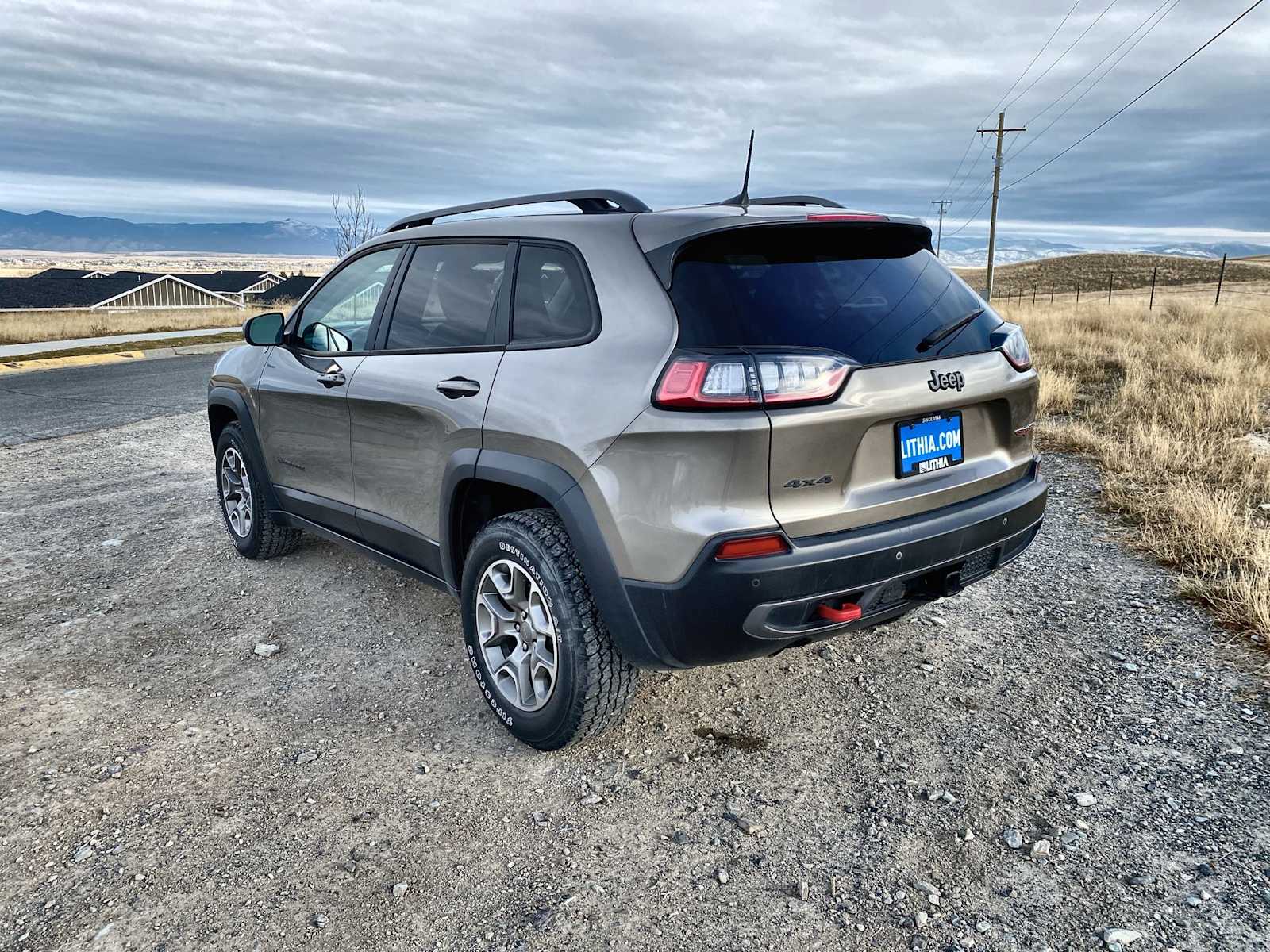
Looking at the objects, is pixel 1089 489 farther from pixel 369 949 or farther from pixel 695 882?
pixel 369 949

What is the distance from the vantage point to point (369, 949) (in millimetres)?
2238

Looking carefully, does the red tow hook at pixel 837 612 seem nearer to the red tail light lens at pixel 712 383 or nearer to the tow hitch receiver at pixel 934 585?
the tow hitch receiver at pixel 934 585

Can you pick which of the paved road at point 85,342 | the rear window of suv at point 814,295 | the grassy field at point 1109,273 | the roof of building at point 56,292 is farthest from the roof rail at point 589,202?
the roof of building at point 56,292

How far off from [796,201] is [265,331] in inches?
103

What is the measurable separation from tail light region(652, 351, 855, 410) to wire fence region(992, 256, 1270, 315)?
43.3m

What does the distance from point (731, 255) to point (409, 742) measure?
2030 mm

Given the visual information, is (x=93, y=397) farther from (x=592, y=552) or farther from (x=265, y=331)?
(x=592, y=552)

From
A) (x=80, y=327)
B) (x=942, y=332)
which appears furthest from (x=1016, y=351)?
(x=80, y=327)

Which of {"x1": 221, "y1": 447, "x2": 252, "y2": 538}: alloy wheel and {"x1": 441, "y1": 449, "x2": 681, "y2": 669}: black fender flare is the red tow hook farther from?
{"x1": 221, "y1": 447, "x2": 252, "y2": 538}: alloy wheel

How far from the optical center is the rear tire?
4.91m

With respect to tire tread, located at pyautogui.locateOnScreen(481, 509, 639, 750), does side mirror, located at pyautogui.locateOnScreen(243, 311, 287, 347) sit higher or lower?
higher

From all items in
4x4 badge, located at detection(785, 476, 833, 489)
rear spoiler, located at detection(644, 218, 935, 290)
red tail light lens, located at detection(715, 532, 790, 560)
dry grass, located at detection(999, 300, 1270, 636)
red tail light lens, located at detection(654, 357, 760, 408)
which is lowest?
dry grass, located at detection(999, 300, 1270, 636)

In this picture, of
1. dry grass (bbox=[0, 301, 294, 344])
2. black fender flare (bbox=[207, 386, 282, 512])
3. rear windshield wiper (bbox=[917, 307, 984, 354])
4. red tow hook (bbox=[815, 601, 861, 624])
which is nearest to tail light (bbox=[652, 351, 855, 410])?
rear windshield wiper (bbox=[917, 307, 984, 354])

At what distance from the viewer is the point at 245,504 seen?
5.12 metres
